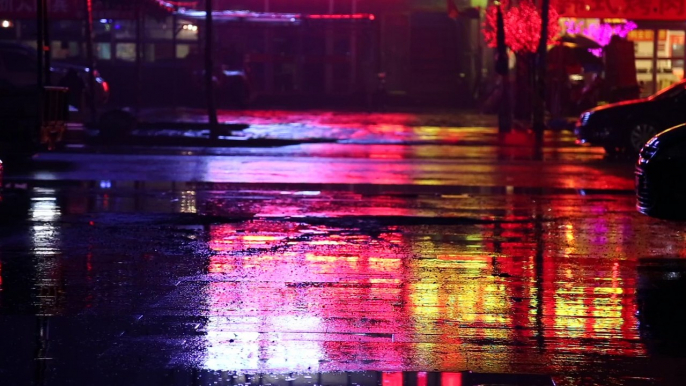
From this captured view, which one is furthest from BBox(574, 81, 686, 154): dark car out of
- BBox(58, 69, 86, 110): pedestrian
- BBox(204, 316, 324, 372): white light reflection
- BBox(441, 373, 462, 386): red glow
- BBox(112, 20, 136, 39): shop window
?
BBox(112, 20, 136, 39): shop window

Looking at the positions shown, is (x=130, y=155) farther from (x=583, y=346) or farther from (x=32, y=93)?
(x=583, y=346)

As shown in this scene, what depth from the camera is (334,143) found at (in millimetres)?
23781

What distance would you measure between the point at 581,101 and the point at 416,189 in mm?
19888

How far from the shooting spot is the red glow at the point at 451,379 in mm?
5672

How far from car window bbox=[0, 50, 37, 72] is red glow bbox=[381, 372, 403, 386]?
22787mm

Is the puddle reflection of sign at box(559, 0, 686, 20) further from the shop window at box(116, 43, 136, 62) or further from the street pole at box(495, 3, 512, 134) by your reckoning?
the shop window at box(116, 43, 136, 62)

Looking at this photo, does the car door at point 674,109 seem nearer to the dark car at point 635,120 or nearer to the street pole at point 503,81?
the dark car at point 635,120

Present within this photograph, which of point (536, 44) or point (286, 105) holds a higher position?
point (536, 44)

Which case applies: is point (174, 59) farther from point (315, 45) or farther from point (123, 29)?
point (315, 45)

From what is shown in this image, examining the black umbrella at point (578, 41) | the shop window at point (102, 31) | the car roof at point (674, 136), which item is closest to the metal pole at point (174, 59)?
the shop window at point (102, 31)

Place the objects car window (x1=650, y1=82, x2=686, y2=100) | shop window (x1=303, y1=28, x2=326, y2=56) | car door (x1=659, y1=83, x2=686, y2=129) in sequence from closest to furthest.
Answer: car door (x1=659, y1=83, x2=686, y2=129)
car window (x1=650, y1=82, x2=686, y2=100)
shop window (x1=303, y1=28, x2=326, y2=56)

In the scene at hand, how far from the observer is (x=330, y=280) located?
849 cm

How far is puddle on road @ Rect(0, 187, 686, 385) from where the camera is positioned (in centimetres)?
630

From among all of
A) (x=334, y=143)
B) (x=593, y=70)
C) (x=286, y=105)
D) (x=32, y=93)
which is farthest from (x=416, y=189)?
(x=286, y=105)
